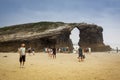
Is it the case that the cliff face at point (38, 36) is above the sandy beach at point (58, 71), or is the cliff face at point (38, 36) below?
above

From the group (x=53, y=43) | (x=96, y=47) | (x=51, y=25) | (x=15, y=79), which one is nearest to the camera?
(x=15, y=79)

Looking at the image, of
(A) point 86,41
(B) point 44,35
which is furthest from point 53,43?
(A) point 86,41

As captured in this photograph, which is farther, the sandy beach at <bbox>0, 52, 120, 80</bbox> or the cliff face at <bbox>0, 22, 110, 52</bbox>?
the cliff face at <bbox>0, 22, 110, 52</bbox>

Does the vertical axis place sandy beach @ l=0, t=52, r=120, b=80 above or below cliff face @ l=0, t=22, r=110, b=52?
below

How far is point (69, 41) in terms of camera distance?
7300cm

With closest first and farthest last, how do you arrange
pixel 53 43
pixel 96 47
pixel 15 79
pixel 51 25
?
pixel 15 79
pixel 53 43
pixel 51 25
pixel 96 47

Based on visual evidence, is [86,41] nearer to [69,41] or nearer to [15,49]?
[69,41]

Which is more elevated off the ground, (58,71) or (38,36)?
(38,36)

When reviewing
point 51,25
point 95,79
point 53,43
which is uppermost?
point 51,25

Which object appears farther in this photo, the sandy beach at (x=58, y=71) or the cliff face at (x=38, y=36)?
the cliff face at (x=38, y=36)

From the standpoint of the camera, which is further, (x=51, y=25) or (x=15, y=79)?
(x=51, y=25)

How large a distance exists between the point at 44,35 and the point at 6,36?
451 inches

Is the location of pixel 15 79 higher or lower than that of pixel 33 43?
lower

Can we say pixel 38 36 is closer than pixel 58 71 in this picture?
No
